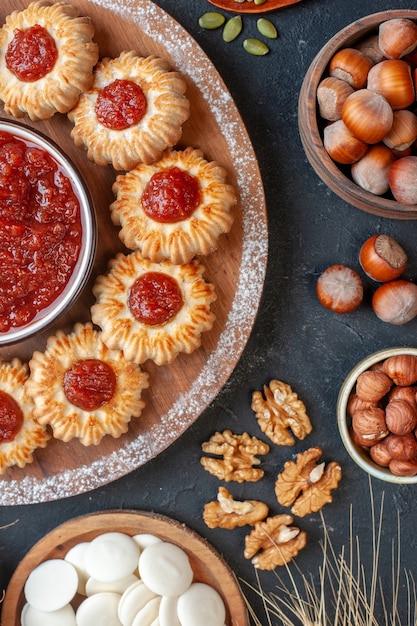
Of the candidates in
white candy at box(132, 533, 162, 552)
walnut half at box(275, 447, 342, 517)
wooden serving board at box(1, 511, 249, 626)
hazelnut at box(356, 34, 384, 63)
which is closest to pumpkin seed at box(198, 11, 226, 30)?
hazelnut at box(356, 34, 384, 63)

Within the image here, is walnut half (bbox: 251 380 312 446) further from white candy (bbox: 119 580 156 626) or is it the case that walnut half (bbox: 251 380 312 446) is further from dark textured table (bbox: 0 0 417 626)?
white candy (bbox: 119 580 156 626)

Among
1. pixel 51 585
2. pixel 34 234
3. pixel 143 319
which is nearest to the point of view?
pixel 34 234

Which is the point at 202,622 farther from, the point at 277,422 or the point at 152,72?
the point at 152,72

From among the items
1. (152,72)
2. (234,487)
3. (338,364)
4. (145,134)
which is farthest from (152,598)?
(152,72)

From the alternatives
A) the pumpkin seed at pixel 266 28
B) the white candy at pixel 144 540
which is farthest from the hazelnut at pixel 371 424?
the pumpkin seed at pixel 266 28

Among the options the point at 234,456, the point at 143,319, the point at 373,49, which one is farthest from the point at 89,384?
the point at 373,49

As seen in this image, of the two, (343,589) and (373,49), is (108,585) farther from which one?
(373,49)

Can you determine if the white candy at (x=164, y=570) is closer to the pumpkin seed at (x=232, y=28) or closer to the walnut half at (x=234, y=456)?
the walnut half at (x=234, y=456)
